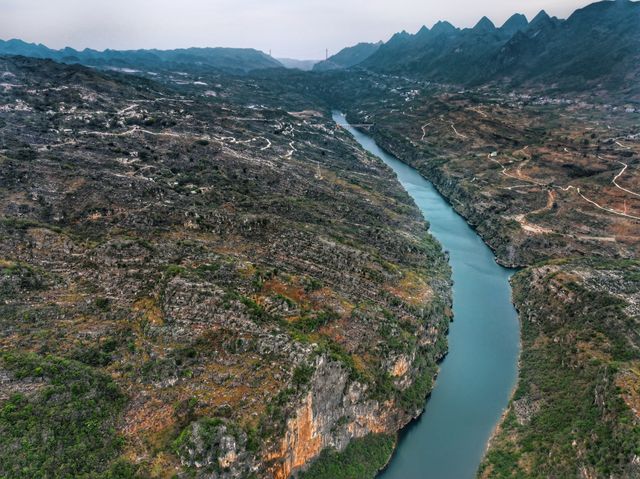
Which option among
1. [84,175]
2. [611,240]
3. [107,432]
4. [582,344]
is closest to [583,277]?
[582,344]

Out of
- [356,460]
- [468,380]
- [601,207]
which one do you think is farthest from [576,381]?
[601,207]

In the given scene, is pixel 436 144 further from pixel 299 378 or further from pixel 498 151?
pixel 299 378

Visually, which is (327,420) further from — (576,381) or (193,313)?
(576,381)

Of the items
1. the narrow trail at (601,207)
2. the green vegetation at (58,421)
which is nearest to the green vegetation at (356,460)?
the green vegetation at (58,421)

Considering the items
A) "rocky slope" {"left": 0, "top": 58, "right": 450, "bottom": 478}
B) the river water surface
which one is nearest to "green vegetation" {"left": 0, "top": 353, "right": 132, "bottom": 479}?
"rocky slope" {"left": 0, "top": 58, "right": 450, "bottom": 478}

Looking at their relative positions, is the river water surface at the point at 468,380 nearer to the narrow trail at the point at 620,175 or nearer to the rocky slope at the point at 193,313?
the rocky slope at the point at 193,313

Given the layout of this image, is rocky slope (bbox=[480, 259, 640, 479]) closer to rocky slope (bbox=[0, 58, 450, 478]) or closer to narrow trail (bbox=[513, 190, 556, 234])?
rocky slope (bbox=[0, 58, 450, 478])
